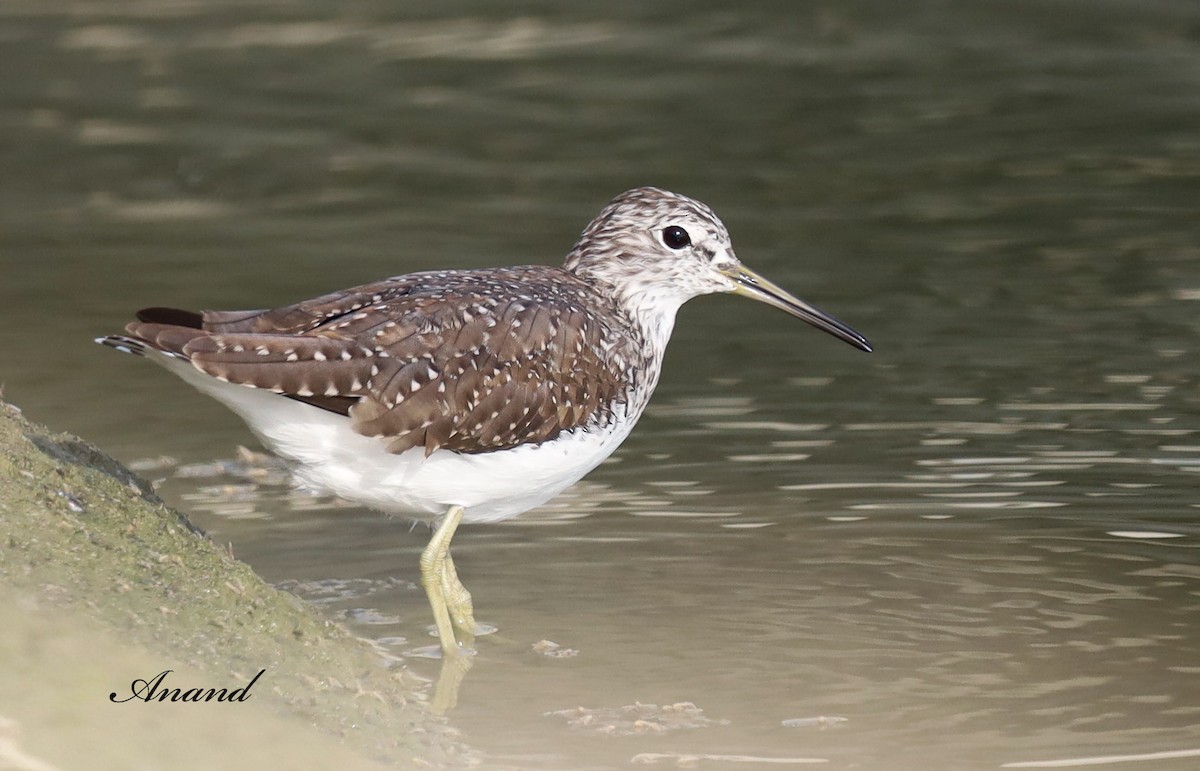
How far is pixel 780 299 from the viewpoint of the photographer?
898 cm

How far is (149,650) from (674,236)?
3.44 m

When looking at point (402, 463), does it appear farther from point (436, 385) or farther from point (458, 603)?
point (458, 603)

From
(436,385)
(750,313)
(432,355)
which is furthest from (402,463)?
(750,313)

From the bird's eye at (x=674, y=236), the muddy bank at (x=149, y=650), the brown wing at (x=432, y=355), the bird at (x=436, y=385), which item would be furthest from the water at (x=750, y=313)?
the bird's eye at (x=674, y=236)

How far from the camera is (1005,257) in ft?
43.8

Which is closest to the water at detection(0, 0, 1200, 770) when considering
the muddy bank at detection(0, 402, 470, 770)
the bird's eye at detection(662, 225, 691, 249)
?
the muddy bank at detection(0, 402, 470, 770)

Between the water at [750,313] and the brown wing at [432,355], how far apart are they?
3.06 ft

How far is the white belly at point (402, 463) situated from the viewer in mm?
7180

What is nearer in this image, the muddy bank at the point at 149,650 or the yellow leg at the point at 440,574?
the muddy bank at the point at 149,650

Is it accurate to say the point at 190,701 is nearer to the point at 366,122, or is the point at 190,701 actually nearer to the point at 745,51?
the point at 366,122

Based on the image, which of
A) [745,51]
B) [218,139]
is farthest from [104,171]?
[745,51]

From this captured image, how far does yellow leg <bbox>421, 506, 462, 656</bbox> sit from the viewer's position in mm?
7609

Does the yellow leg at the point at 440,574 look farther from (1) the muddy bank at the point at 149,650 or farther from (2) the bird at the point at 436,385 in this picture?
(1) the muddy bank at the point at 149,650

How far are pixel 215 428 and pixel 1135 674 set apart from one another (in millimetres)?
5372
